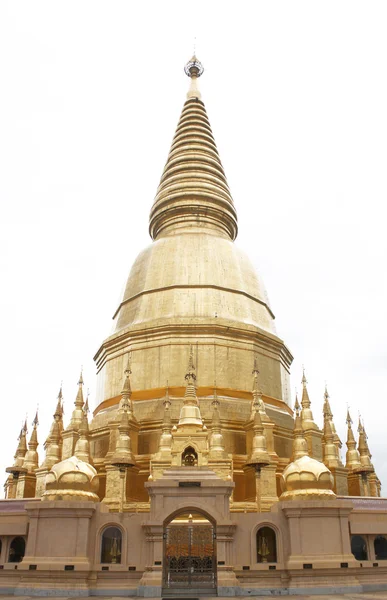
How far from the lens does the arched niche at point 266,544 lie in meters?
16.0

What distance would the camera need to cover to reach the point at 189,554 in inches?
638

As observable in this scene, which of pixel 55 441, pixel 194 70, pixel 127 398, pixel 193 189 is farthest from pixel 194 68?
pixel 55 441

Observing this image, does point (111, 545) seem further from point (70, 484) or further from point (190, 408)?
point (190, 408)

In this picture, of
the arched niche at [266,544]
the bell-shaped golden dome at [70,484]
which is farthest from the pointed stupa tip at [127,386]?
the arched niche at [266,544]

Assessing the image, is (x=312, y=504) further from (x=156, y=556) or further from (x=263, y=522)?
(x=156, y=556)

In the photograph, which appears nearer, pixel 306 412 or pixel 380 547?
pixel 380 547

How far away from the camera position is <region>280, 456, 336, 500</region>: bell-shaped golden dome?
16.7 metres

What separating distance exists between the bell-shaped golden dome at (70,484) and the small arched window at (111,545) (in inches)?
43.9

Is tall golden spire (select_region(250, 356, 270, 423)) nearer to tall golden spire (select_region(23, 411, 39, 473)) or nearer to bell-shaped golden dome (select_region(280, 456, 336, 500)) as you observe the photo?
bell-shaped golden dome (select_region(280, 456, 336, 500))

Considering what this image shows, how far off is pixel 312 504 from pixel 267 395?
11.7 m

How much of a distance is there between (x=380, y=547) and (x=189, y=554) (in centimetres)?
572


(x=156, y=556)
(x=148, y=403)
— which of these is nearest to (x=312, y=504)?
(x=156, y=556)

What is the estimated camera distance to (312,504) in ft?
52.8

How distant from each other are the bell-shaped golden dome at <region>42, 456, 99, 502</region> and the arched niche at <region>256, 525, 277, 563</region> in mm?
4885
